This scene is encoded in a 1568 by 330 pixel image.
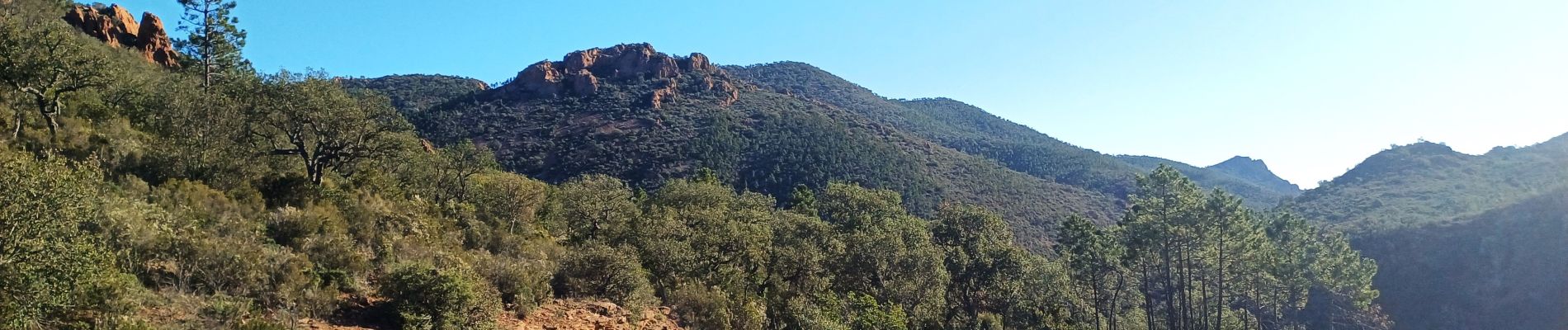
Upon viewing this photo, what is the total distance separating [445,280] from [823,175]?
68347 mm

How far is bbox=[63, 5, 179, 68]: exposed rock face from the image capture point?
42.2 metres

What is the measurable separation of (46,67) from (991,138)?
144990mm

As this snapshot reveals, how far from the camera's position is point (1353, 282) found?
4500cm

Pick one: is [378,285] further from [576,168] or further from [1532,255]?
[1532,255]

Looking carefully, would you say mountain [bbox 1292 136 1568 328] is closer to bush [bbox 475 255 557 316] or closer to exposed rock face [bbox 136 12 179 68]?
bush [bbox 475 255 557 316]

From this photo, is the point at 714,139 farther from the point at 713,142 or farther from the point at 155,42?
the point at 155,42

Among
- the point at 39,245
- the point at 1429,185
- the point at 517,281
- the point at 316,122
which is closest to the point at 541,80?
the point at 316,122

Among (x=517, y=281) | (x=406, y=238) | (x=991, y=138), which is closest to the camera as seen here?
(x=517, y=281)

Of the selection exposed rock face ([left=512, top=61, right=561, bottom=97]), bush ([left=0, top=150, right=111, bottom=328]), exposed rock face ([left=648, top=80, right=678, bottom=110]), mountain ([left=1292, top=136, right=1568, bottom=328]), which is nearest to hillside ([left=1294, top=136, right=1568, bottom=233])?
mountain ([left=1292, top=136, right=1568, bottom=328])

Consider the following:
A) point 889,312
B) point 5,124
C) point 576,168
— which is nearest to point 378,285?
point 5,124

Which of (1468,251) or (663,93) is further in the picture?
(663,93)

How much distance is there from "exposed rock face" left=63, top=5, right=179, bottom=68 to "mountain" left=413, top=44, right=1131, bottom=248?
3535cm

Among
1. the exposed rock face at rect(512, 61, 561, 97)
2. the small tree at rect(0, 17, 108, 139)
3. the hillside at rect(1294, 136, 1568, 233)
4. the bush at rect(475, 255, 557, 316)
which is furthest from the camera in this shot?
the exposed rock face at rect(512, 61, 561, 97)

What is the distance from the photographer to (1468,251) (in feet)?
253
